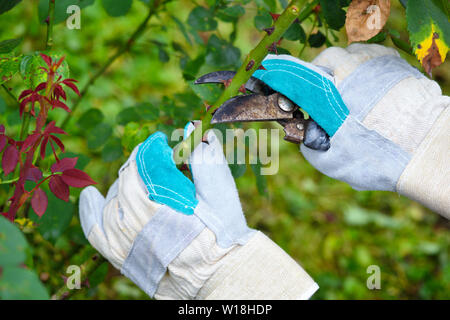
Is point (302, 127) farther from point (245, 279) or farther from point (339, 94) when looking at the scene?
point (245, 279)

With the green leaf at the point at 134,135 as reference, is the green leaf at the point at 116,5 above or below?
above

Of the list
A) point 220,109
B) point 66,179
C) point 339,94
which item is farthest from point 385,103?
point 66,179

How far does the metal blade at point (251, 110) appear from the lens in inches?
27.4

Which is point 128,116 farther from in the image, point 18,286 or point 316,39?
point 18,286

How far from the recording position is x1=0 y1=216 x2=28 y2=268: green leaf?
44 cm

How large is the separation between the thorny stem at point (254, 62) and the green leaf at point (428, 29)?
0.53 feet

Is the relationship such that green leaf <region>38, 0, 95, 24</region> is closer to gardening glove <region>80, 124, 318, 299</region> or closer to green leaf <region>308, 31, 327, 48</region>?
gardening glove <region>80, 124, 318, 299</region>

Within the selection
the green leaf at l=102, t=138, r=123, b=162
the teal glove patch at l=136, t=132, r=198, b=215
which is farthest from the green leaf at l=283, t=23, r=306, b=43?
the green leaf at l=102, t=138, r=123, b=162

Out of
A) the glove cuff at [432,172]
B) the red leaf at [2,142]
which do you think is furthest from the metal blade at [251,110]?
the red leaf at [2,142]

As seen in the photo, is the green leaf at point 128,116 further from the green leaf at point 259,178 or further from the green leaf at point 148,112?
the green leaf at point 259,178

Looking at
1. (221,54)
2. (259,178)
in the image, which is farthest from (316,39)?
(259,178)

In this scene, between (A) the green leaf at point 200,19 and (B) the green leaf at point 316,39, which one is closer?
(B) the green leaf at point 316,39

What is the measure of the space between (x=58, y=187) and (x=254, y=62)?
1.16 ft

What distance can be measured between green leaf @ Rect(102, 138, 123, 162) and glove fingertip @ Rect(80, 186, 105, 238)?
0.24 meters
